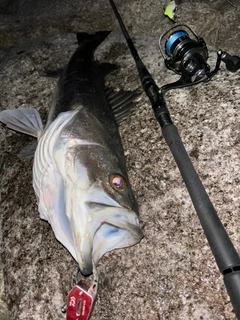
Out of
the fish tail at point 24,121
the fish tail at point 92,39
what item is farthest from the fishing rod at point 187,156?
the fish tail at point 24,121

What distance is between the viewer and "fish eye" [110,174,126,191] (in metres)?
2.21

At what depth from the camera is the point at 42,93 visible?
3689mm

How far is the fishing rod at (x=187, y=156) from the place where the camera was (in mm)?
1884

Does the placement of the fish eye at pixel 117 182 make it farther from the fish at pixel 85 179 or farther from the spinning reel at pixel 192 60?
the spinning reel at pixel 192 60

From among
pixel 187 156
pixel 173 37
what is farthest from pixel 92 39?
pixel 187 156

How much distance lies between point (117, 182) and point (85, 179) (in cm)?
23

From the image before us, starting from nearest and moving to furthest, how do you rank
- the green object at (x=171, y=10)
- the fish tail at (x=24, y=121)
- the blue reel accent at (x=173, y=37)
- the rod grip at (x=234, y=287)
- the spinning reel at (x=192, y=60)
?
1. the rod grip at (x=234, y=287)
2. the spinning reel at (x=192, y=60)
3. the blue reel accent at (x=173, y=37)
4. the fish tail at (x=24, y=121)
5. the green object at (x=171, y=10)

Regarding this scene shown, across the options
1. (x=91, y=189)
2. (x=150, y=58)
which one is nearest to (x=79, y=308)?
(x=91, y=189)

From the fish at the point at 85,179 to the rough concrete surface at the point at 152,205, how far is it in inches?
12.0

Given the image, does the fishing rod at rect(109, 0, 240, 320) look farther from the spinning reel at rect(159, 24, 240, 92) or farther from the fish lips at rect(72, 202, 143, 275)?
the fish lips at rect(72, 202, 143, 275)

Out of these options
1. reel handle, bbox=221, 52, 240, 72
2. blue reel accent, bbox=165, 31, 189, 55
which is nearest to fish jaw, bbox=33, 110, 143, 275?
blue reel accent, bbox=165, 31, 189, 55

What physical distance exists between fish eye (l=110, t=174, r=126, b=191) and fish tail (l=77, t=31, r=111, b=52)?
6.43 ft

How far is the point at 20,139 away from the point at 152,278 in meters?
2.02

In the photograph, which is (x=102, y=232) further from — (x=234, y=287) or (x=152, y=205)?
(x=234, y=287)
